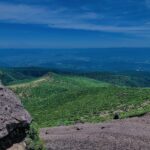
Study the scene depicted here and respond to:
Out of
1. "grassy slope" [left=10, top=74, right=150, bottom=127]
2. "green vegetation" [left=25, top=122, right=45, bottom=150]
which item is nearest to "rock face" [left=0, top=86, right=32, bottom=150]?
"green vegetation" [left=25, top=122, right=45, bottom=150]

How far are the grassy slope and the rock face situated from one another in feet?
119

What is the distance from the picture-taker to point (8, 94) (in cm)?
2978

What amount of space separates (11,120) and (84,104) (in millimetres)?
83114

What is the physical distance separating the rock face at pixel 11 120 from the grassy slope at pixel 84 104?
36.2m

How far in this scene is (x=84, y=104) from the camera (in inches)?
4358

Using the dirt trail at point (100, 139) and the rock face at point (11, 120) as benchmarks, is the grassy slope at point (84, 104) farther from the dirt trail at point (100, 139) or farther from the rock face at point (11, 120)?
the rock face at point (11, 120)

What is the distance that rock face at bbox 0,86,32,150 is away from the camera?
27.8m

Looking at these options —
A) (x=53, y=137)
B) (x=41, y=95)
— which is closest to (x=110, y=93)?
(x=41, y=95)

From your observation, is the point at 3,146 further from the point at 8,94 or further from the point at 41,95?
the point at 41,95

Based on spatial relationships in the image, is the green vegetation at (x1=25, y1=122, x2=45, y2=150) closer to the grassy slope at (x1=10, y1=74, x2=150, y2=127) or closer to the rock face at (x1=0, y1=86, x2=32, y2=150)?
the rock face at (x1=0, y1=86, x2=32, y2=150)

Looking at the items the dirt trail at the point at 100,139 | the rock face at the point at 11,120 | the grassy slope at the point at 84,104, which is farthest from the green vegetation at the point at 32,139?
the grassy slope at the point at 84,104

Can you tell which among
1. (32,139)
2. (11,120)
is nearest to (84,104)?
(32,139)

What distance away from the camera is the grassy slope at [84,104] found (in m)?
77.9

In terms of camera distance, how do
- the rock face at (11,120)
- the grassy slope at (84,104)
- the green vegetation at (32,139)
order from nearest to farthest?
the rock face at (11,120) < the green vegetation at (32,139) < the grassy slope at (84,104)
